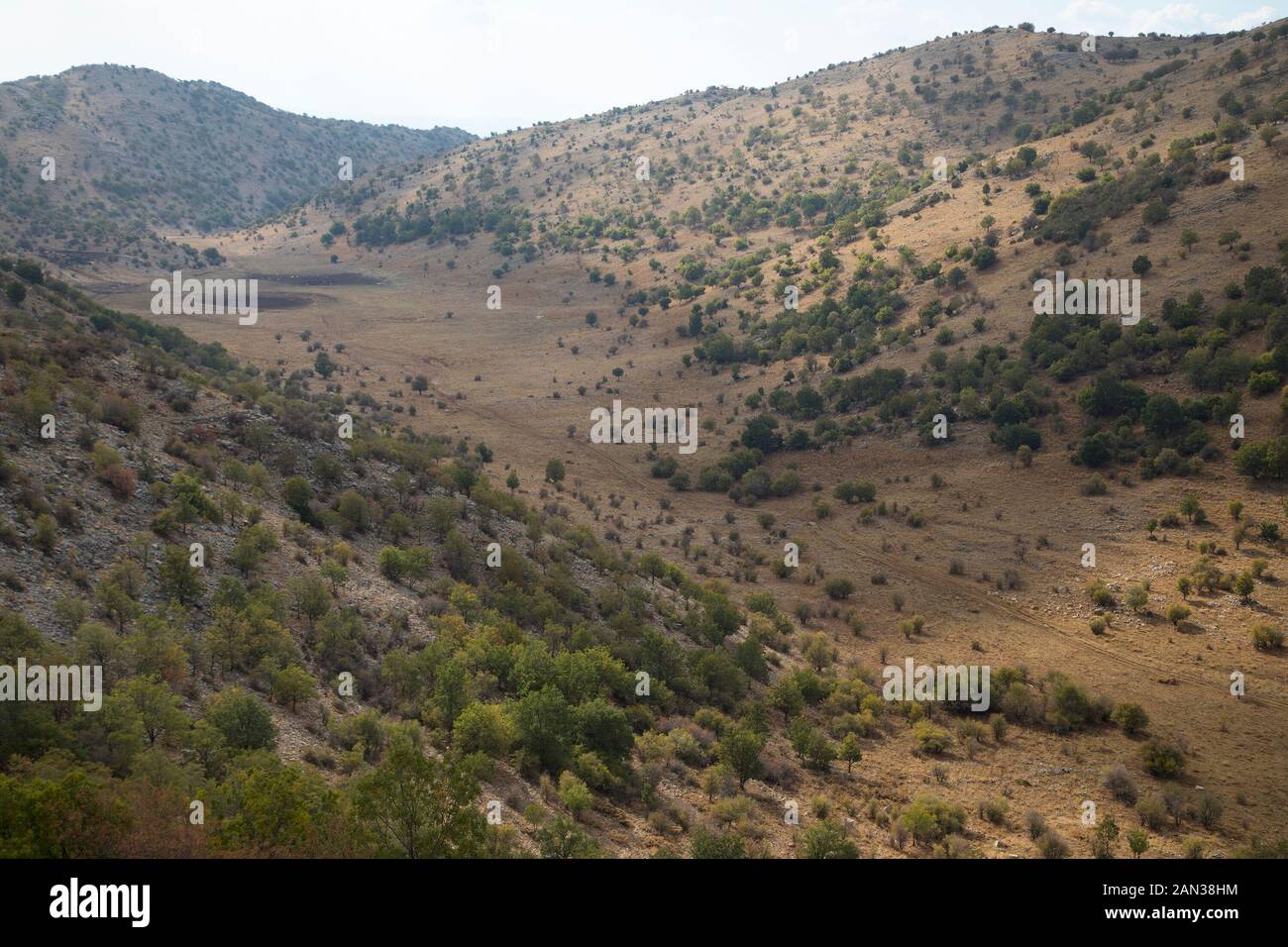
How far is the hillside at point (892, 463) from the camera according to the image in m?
18.2

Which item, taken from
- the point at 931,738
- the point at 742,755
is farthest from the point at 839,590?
the point at 742,755

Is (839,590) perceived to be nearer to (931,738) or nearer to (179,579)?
(931,738)

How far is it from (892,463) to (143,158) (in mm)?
134166

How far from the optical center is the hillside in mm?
18172

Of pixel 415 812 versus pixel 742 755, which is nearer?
pixel 415 812

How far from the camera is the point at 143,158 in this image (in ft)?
408

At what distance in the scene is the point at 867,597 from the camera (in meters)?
31.2

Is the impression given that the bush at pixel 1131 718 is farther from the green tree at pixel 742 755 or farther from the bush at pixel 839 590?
the bush at pixel 839 590

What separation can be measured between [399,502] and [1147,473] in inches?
1268

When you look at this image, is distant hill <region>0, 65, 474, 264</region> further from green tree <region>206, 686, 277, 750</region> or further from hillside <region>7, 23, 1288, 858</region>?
green tree <region>206, 686, 277, 750</region>

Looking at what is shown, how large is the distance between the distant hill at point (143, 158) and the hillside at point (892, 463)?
15.3 metres

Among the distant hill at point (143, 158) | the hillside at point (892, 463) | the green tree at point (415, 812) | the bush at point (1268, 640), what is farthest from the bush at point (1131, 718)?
the distant hill at point (143, 158)
